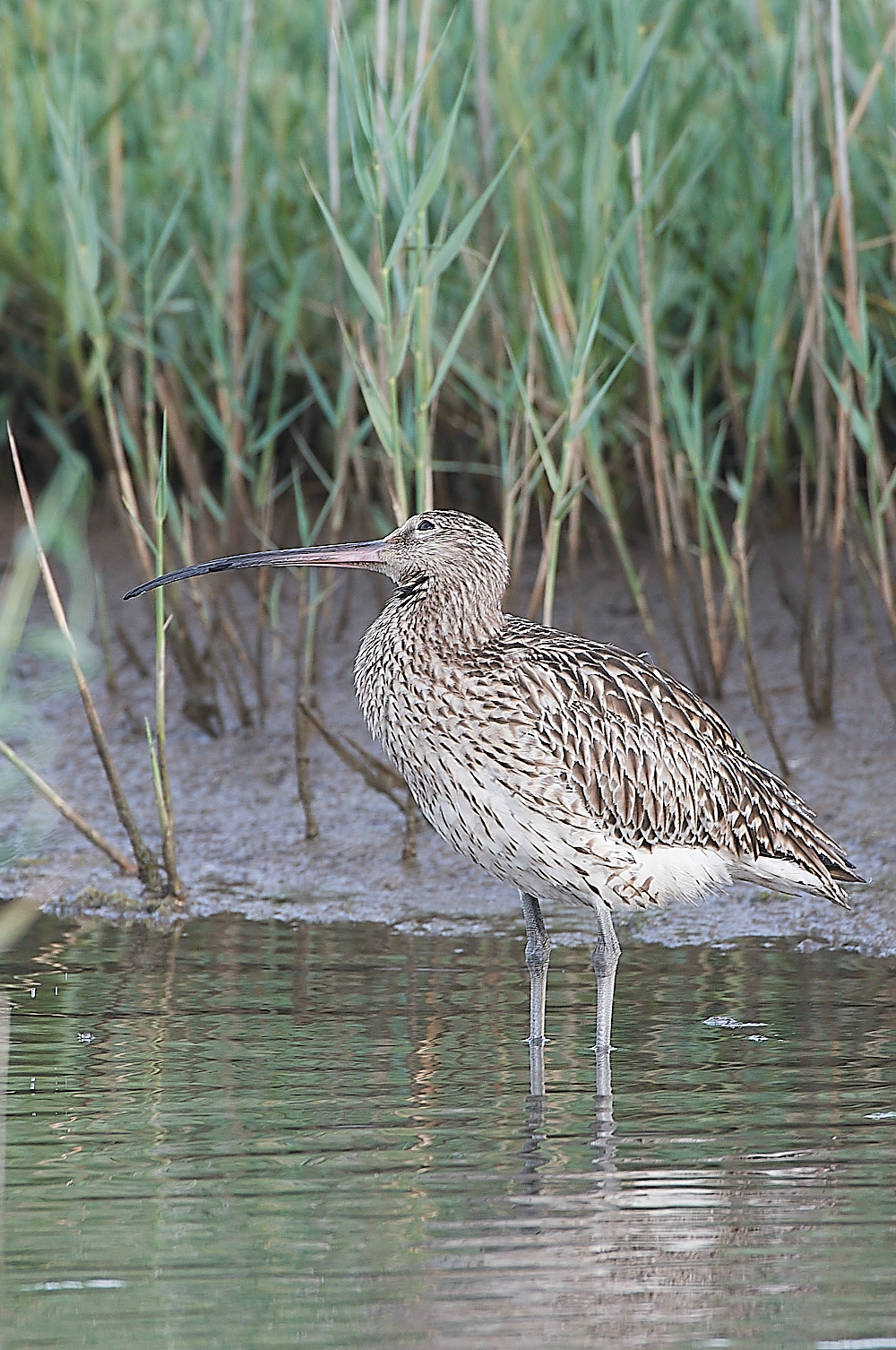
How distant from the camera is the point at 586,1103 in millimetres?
3943

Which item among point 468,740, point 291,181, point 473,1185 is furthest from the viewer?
point 291,181

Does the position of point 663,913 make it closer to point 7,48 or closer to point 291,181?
point 291,181

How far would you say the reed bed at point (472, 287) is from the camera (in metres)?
5.29

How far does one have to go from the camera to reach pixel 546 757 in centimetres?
444

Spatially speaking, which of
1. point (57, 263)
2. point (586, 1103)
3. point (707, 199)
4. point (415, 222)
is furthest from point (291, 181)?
point (586, 1103)

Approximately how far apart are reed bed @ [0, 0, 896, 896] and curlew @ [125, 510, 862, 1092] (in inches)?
17.1

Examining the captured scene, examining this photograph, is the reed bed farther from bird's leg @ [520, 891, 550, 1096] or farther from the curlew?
bird's leg @ [520, 891, 550, 1096]

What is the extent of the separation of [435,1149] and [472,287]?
386 cm

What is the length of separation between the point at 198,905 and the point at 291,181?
2923mm

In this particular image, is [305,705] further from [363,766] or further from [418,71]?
[418,71]

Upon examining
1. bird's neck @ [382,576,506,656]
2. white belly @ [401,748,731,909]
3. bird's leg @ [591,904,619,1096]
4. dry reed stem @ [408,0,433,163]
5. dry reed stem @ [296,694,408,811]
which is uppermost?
dry reed stem @ [408,0,433,163]

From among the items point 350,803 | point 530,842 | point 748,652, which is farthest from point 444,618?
point 350,803

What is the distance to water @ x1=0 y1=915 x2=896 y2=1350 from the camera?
9.35ft

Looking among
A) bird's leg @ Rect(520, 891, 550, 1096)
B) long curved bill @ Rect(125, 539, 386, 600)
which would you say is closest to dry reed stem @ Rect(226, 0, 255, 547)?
long curved bill @ Rect(125, 539, 386, 600)
